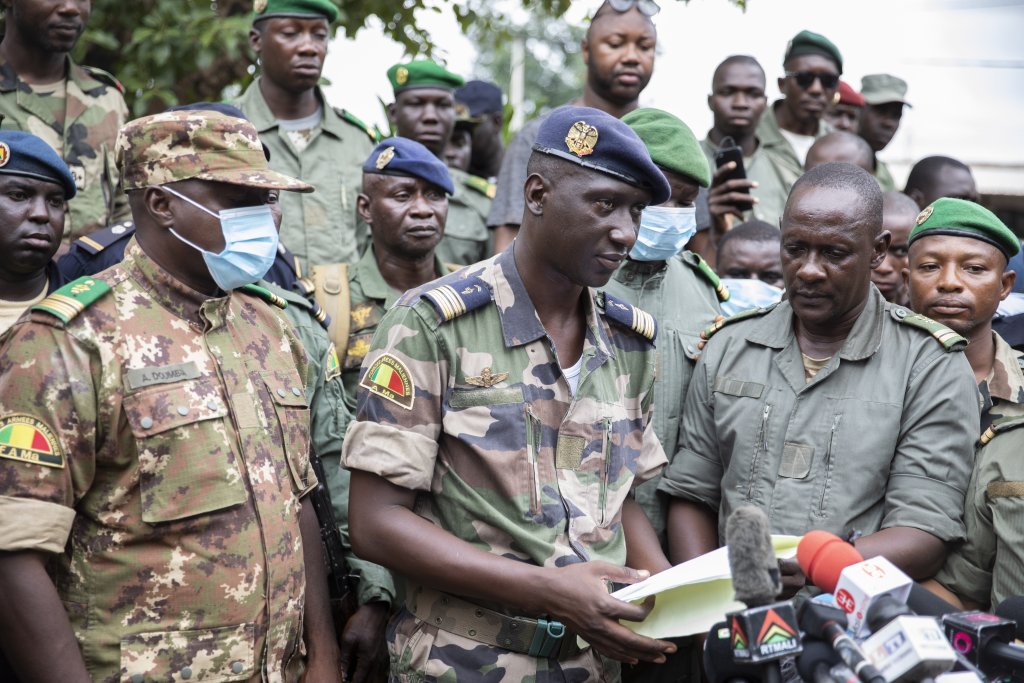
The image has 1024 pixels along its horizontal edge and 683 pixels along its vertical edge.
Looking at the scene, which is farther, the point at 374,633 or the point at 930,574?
the point at 374,633

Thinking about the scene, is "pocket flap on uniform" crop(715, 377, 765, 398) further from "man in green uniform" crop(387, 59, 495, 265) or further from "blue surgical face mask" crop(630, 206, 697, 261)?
"man in green uniform" crop(387, 59, 495, 265)

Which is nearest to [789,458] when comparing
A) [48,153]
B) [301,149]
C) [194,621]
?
[194,621]

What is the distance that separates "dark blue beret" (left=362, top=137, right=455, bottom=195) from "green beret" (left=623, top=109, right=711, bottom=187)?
1.11 metres

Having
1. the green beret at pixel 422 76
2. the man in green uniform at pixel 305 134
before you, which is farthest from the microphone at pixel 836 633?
the green beret at pixel 422 76

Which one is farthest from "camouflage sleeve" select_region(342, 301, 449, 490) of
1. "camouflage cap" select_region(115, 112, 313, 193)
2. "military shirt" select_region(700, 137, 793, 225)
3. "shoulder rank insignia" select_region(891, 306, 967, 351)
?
"military shirt" select_region(700, 137, 793, 225)

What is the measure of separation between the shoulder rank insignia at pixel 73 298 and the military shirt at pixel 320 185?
269 centimetres

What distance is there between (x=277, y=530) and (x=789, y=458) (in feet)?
5.87

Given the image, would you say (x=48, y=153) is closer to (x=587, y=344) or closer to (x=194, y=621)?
(x=194, y=621)

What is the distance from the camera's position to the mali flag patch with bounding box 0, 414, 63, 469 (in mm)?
2969

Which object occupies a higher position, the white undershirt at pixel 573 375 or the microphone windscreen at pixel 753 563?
the microphone windscreen at pixel 753 563

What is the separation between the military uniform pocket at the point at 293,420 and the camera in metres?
3.58

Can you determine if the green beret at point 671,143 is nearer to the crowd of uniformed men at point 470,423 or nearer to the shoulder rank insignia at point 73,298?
the crowd of uniformed men at point 470,423

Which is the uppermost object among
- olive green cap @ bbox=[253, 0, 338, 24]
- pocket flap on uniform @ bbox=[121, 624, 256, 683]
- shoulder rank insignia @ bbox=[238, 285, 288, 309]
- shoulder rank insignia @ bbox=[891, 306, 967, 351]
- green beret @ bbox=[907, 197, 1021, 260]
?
olive green cap @ bbox=[253, 0, 338, 24]

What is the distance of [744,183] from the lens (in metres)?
6.08
